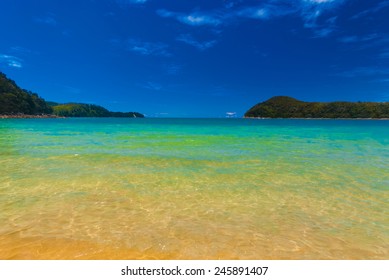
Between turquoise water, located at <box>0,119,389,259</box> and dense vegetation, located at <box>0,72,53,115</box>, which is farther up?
dense vegetation, located at <box>0,72,53,115</box>

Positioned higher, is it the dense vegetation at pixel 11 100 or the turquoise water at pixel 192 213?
the dense vegetation at pixel 11 100

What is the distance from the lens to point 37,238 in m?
5.72

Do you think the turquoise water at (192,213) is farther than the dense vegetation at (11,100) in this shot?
No

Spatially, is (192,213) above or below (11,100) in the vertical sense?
below

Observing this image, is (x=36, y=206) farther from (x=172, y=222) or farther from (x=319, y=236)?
(x=319, y=236)

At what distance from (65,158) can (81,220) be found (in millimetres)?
11022

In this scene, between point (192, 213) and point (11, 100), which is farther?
point (11, 100)

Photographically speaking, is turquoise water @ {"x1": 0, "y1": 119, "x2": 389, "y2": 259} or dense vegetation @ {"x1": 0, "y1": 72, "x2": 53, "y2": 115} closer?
turquoise water @ {"x1": 0, "y1": 119, "x2": 389, "y2": 259}

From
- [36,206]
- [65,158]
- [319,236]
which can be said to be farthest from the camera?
[65,158]
